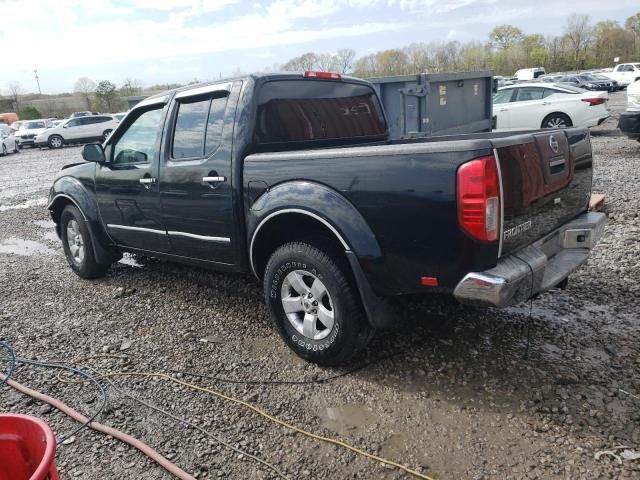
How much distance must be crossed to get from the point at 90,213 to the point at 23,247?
3198mm

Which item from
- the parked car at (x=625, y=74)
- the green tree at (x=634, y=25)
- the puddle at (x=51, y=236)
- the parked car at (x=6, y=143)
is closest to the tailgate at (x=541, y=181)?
the puddle at (x=51, y=236)

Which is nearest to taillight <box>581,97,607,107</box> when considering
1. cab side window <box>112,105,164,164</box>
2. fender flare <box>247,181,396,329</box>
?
cab side window <box>112,105,164,164</box>

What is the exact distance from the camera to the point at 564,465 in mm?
2520

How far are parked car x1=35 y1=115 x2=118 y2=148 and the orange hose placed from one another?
2785cm

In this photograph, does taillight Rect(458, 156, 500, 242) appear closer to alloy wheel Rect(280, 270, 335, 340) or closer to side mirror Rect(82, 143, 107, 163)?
alloy wheel Rect(280, 270, 335, 340)

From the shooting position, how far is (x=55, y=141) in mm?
28922

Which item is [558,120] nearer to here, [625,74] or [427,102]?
[427,102]

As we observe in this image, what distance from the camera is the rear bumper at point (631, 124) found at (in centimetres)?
995

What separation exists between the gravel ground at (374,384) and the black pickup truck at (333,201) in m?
0.47

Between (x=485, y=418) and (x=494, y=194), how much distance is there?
4.11ft

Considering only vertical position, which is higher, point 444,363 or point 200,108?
point 200,108

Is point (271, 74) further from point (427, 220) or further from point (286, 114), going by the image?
point (427, 220)

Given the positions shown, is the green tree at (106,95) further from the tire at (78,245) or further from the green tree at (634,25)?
the green tree at (634,25)

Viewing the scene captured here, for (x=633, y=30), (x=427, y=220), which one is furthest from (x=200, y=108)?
(x=633, y=30)
